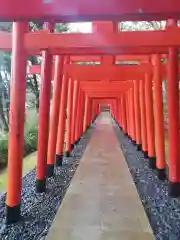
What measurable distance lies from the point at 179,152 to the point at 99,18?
3.99 metres

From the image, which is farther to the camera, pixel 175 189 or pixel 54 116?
pixel 54 116

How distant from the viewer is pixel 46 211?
580cm

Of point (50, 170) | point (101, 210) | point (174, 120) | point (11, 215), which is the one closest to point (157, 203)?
point (101, 210)

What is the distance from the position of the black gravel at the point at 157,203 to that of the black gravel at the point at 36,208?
5.03ft

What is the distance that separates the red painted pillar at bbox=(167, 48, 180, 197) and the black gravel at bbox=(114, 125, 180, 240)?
0.36 meters

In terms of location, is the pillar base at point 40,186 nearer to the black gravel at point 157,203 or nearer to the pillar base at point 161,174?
the black gravel at point 157,203

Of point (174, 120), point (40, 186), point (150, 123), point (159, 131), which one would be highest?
point (174, 120)

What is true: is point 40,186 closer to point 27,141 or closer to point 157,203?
point 157,203

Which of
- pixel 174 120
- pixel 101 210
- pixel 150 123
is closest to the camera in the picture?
pixel 101 210

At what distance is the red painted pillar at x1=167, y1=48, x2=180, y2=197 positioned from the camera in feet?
22.0

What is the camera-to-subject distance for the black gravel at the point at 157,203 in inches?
194

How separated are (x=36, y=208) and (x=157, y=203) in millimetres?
2143

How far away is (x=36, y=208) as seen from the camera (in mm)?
6031

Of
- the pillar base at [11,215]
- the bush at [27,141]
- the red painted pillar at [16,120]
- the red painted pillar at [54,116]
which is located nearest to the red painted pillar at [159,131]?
the red painted pillar at [54,116]
